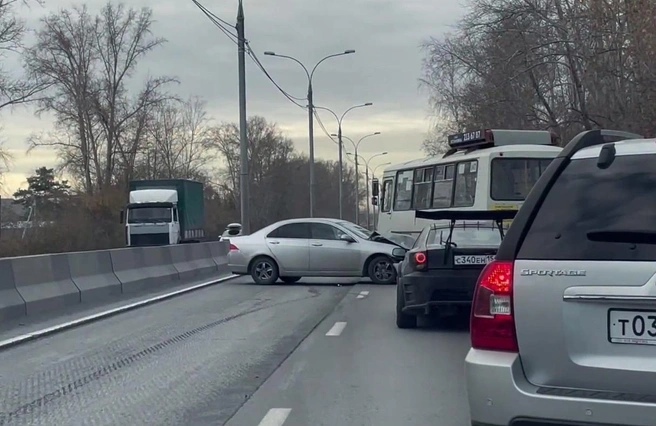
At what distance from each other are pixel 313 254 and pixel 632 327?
55.1ft

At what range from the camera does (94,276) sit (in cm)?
1769

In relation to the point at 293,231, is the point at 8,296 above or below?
below

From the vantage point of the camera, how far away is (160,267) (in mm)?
21938

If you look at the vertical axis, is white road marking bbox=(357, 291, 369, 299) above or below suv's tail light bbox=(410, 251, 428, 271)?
below

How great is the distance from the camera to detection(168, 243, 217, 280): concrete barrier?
77.0 feet

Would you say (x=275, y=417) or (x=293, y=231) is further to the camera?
(x=293, y=231)

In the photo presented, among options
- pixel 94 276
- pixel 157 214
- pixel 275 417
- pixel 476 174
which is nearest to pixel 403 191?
pixel 476 174

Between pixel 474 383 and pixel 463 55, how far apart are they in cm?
3753

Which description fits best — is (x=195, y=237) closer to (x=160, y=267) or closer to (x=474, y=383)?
(x=160, y=267)

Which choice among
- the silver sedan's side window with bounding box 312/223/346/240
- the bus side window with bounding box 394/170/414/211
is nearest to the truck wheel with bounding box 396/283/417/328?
the silver sedan's side window with bounding box 312/223/346/240

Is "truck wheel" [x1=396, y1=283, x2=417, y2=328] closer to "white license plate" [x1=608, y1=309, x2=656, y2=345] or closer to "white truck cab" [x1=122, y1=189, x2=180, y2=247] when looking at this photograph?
"white license plate" [x1=608, y1=309, x2=656, y2=345]

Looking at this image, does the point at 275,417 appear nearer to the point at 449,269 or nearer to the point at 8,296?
the point at 449,269

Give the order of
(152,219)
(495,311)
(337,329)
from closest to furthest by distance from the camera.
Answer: (495,311) < (337,329) < (152,219)

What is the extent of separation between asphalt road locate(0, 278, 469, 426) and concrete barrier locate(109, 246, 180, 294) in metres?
4.10
